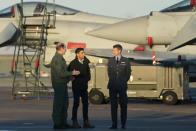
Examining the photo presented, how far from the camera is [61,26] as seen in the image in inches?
896

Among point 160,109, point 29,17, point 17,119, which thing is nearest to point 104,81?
point 160,109

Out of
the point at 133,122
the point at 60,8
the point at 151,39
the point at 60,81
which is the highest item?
the point at 60,8

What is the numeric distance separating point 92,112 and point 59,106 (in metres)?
4.15

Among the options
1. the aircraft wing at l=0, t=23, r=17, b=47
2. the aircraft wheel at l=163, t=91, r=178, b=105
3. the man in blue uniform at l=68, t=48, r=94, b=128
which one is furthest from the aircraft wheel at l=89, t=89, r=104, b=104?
the man in blue uniform at l=68, t=48, r=94, b=128

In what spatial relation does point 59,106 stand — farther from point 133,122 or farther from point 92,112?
point 92,112

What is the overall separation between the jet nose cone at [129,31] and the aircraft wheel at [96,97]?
226 centimetres

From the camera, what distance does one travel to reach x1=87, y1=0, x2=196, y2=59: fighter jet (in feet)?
65.5

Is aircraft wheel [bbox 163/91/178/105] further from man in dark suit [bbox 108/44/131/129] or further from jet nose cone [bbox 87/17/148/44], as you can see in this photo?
man in dark suit [bbox 108/44/131/129]

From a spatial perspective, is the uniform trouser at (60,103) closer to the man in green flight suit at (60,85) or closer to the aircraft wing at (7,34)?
the man in green flight suit at (60,85)

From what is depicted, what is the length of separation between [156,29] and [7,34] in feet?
18.7

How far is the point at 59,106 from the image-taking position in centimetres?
1252

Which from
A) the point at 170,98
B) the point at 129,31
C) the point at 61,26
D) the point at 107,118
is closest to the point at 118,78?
the point at 107,118

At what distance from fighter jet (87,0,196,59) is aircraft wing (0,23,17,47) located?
9.68 ft

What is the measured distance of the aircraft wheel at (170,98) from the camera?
64.2ft
